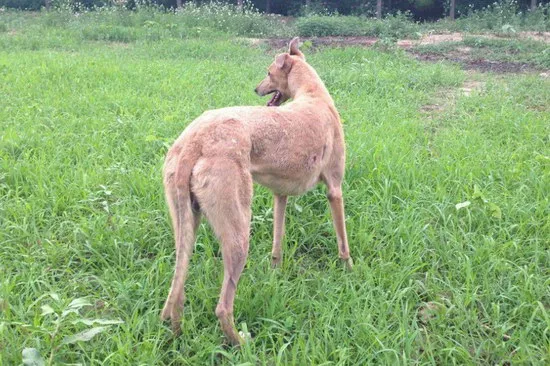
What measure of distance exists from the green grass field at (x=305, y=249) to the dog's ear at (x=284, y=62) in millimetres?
1003

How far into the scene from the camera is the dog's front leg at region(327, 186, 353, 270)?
3.28 m

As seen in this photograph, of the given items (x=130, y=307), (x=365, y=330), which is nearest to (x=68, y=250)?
(x=130, y=307)

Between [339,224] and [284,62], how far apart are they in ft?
4.55

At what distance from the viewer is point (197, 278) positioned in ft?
9.93

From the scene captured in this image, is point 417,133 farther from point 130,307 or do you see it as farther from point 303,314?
point 130,307

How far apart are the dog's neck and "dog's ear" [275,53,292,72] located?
48 mm

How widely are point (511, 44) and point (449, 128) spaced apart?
815cm

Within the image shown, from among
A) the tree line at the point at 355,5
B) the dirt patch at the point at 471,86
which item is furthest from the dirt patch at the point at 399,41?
the tree line at the point at 355,5

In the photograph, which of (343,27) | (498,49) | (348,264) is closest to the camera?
(348,264)

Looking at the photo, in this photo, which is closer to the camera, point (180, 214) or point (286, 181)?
point (180, 214)

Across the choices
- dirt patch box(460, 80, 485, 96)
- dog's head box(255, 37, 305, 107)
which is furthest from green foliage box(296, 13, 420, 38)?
dog's head box(255, 37, 305, 107)

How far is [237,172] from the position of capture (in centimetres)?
239

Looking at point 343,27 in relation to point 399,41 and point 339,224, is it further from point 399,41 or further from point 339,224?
point 339,224

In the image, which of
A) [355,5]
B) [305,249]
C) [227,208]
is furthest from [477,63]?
[355,5]
